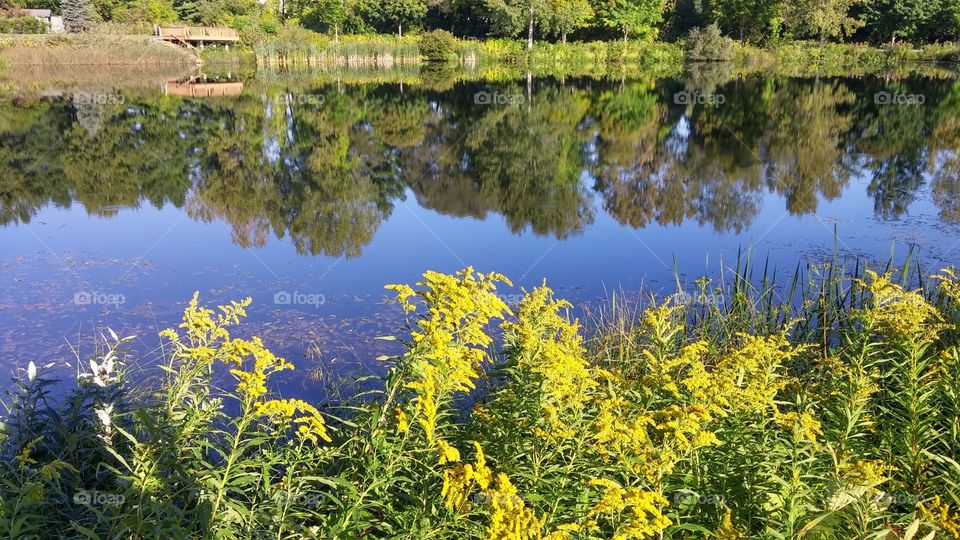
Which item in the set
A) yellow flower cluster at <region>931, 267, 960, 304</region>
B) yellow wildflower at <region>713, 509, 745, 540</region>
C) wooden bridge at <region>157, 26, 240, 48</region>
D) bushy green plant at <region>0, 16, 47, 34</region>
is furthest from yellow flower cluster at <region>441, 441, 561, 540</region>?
bushy green plant at <region>0, 16, 47, 34</region>

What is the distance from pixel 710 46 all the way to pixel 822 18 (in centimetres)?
620

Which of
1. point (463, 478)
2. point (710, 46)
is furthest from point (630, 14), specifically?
point (463, 478)

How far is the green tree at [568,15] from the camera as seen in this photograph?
4275 cm

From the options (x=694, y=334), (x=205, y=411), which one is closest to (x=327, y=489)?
(x=205, y=411)

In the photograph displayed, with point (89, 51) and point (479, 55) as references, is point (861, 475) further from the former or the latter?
point (479, 55)

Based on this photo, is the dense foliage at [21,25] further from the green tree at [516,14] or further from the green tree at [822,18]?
the green tree at [822,18]

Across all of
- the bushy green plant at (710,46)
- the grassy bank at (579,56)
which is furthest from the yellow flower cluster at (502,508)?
the bushy green plant at (710,46)

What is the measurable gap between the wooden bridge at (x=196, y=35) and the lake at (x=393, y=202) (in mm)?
21526

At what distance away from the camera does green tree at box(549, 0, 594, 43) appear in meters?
42.8

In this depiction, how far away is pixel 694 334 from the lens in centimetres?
555

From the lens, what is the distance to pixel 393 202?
11.2 m

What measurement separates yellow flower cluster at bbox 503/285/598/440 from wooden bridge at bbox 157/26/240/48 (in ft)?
143

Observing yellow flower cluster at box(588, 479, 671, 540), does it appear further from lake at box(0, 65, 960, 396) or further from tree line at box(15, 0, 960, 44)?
tree line at box(15, 0, 960, 44)

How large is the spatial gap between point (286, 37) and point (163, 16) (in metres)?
12.0
